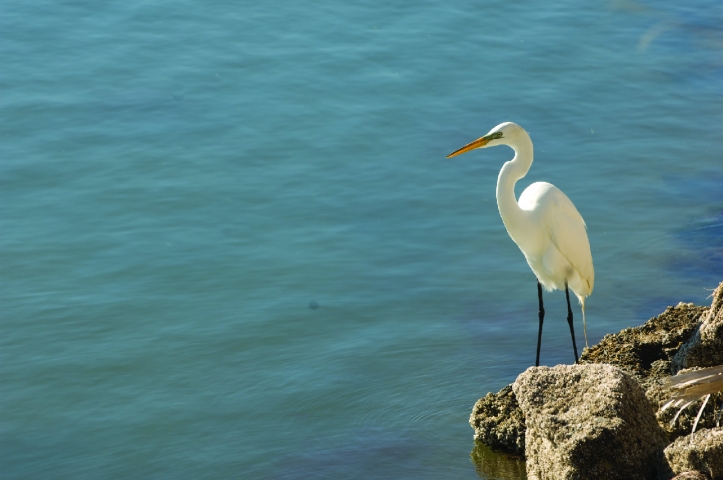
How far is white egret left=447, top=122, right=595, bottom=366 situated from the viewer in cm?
573

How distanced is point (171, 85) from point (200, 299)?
12.2 feet

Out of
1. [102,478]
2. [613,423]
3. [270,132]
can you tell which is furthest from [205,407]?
[270,132]

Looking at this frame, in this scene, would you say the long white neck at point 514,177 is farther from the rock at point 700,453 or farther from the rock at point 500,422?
the rock at point 700,453

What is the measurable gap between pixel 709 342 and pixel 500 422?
1.14 metres

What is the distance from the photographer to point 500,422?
5.34 meters

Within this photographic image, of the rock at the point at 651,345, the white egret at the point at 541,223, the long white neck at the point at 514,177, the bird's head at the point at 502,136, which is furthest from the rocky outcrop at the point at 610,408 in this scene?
the bird's head at the point at 502,136

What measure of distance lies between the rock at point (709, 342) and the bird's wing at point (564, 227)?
1138mm

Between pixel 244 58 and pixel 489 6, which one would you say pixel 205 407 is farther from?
pixel 489 6

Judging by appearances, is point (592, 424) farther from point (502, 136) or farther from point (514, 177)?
point (502, 136)

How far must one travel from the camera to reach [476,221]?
8305 millimetres

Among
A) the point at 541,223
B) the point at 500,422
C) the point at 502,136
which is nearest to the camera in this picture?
the point at 500,422

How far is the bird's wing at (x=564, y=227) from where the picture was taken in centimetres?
595

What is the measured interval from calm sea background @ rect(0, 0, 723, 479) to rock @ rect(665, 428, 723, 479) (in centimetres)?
118

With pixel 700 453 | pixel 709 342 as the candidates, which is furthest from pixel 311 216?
pixel 700 453
